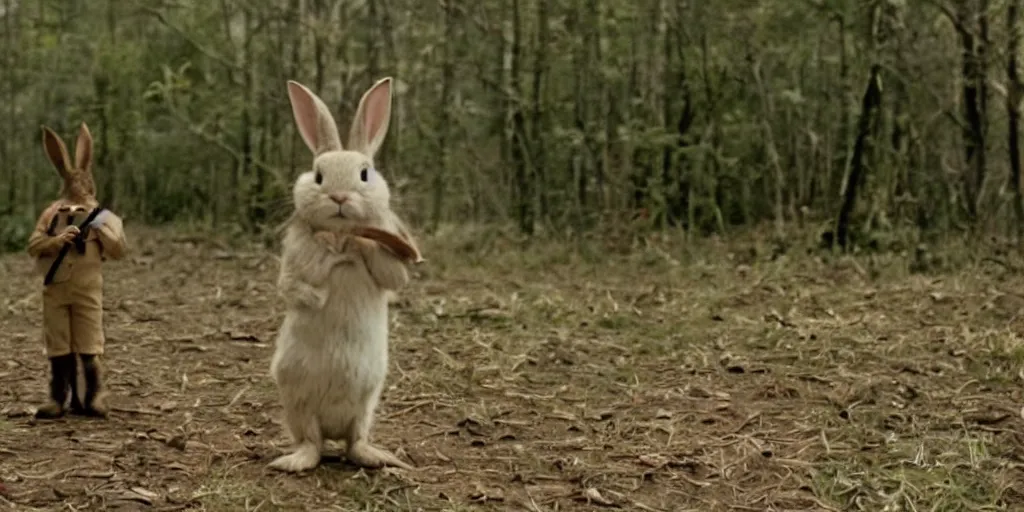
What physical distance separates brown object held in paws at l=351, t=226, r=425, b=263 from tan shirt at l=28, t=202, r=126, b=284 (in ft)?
3.49

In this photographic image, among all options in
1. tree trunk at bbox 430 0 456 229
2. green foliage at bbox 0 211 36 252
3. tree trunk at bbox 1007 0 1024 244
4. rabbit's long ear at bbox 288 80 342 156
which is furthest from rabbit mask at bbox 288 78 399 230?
green foliage at bbox 0 211 36 252

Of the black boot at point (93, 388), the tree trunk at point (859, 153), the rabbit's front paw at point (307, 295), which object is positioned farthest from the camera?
the tree trunk at point (859, 153)

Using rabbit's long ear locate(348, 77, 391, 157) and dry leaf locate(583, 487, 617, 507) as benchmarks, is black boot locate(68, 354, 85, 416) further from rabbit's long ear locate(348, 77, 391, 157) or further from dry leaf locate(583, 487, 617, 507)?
dry leaf locate(583, 487, 617, 507)

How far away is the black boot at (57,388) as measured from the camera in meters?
3.86

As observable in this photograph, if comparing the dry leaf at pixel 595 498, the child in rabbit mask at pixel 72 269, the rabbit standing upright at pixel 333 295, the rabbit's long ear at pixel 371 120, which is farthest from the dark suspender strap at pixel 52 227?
the dry leaf at pixel 595 498

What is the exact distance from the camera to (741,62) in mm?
9578

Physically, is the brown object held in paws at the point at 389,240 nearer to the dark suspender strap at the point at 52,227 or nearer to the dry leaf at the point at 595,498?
the dry leaf at the point at 595,498

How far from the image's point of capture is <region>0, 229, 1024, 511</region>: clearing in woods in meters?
3.35

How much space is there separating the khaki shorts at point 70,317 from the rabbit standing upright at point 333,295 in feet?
2.93

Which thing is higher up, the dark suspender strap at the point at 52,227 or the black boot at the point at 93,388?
the dark suspender strap at the point at 52,227

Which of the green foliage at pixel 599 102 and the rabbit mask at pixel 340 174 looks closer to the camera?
the rabbit mask at pixel 340 174

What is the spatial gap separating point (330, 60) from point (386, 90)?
22.0 ft

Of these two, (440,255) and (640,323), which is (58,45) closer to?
(440,255)

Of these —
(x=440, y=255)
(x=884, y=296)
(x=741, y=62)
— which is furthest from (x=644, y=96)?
(x=884, y=296)
